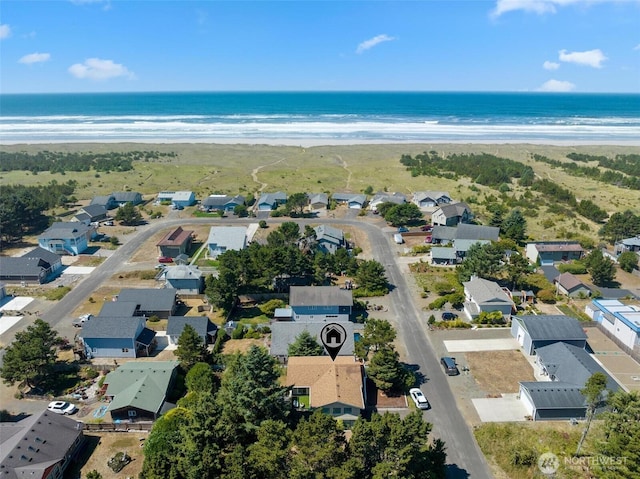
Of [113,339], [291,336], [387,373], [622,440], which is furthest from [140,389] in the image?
[622,440]

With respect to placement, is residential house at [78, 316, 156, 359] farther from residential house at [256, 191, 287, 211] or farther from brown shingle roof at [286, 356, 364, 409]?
residential house at [256, 191, 287, 211]

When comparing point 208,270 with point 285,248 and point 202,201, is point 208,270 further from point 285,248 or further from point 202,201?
point 202,201

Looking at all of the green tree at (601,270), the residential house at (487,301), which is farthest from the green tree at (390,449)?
the green tree at (601,270)

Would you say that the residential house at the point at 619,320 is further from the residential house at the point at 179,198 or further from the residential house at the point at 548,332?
the residential house at the point at 179,198

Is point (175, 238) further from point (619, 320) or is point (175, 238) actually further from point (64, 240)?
point (619, 320)

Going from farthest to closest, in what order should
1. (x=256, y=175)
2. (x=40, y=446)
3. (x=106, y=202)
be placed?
(x=256, y=175)
(x=106, y=202)
(x=40, y=446)
